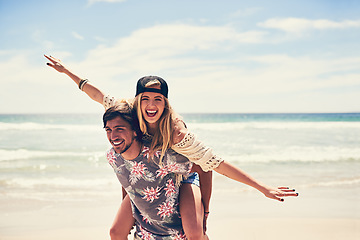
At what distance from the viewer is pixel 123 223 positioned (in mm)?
2875

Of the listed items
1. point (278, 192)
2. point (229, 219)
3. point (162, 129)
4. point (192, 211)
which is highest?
point (162, 129)

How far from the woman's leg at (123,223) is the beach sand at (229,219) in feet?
5.05

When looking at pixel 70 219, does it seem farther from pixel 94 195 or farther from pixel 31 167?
pixel 31 167

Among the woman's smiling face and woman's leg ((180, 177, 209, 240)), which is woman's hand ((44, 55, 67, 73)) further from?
woman's leg ((180, 177, 209, 240))

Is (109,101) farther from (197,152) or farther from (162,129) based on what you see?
(197,152)

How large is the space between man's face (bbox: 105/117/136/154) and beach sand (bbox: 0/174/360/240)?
210 centimetres

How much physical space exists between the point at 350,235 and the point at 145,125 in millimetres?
3098

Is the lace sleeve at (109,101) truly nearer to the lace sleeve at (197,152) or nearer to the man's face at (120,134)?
the man's face at (120,134)

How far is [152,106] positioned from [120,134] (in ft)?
1.02

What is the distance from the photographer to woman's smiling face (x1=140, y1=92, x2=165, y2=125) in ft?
8.63

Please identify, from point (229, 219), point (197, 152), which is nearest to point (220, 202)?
point (229, 219)

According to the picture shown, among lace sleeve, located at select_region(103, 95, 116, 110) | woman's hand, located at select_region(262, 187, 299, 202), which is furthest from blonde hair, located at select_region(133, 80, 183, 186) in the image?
woman's hand, located at select_region(262, 187, 299, 202)

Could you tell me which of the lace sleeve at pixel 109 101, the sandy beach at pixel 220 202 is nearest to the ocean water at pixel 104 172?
the sandy beach at pixel 220 202

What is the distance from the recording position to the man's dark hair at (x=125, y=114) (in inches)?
103
